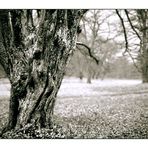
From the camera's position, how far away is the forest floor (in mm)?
4074

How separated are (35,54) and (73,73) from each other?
874 millimetres

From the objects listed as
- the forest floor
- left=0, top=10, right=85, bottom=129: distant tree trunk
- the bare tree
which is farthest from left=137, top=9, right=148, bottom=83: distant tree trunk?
left=0, top=10, right=85, bottom=129: distant tree trunk

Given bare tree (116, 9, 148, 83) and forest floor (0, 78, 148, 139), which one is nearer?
forest floor (0, 78, 148, 139)

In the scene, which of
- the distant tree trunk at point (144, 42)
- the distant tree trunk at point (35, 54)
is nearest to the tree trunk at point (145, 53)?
the distant tree trunk at point (144, 42)

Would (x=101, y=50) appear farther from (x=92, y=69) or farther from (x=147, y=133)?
(x=147, y=133)

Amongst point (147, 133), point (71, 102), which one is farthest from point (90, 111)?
point (147, 133)

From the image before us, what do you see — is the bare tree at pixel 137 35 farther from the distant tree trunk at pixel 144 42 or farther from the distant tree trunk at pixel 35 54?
the distant tree trunk at pixel 35 54

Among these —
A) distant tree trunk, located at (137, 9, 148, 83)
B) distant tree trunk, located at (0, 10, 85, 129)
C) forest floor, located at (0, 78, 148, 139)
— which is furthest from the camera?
distant tree trunk, located at (137, 9, 148, 83)

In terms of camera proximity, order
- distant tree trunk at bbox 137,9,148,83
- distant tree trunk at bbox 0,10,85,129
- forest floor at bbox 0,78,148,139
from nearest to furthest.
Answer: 1. distant tree trunk at bbox 0,10,85,129
2. forest floor at bbox 0,78,148,139
3. distant tree trunk at bbox 137,9,148,83

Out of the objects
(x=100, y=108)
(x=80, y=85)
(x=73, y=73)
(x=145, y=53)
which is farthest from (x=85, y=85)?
(x=145, y=53)

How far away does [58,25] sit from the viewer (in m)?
3.70

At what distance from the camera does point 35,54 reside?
12.1 ft

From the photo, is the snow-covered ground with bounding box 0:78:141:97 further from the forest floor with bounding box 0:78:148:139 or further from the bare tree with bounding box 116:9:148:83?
the bare tree with bounding box 116:9:148:83

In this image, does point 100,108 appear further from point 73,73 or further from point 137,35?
point 137,35
